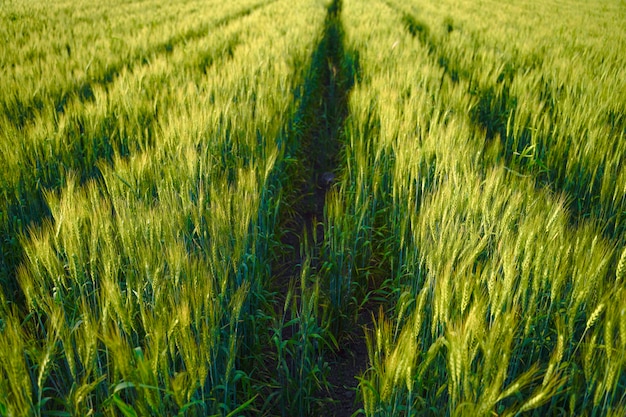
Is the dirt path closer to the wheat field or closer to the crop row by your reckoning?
the wheat field

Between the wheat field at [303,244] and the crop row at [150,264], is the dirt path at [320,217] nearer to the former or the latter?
the wheat field at [303,244]

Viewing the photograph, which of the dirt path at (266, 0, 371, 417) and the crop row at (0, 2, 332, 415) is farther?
the dirt path at (266, 0, 371, 417)

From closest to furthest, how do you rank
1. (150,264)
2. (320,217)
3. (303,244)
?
1. (150,264)
2. (303,244)
3. (320,217)

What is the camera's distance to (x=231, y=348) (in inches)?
43.6

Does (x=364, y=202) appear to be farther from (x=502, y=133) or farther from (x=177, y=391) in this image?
(x=502, y=133)

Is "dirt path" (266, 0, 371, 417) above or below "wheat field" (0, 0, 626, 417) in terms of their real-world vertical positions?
below

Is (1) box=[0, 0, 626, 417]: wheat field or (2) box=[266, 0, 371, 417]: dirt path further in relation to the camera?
(2) box=[266, 0, 371, 417]: dirt path

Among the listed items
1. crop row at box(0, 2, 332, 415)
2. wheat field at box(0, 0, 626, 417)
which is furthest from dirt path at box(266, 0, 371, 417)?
crop row at box(0, 2, 332, 415)

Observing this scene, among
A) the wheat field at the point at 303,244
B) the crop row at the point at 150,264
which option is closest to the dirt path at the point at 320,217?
the wheat field at the point at 303,244

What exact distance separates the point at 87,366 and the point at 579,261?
133 cm

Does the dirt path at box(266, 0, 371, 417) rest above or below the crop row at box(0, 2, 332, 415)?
below

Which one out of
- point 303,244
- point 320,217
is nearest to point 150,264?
point 303,244

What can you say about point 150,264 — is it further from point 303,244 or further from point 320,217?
point 320,217

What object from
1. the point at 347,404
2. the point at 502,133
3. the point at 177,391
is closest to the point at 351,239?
the point at 347,404
